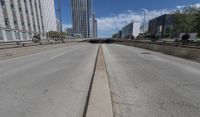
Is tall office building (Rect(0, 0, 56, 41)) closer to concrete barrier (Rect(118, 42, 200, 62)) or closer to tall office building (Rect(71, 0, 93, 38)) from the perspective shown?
concrete barrier (Rect(118, 42, 200, 62))

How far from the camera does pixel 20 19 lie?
41.4m

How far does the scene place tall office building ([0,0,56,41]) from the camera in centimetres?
3477

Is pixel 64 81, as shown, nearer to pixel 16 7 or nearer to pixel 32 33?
pixel 16 7

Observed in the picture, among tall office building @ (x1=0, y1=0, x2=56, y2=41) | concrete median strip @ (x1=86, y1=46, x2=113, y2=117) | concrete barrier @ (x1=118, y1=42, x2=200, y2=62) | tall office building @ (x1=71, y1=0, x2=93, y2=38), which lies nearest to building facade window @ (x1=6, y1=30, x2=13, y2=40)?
tall office building @ (x1=0, y1=0, x2=56, y2=41)

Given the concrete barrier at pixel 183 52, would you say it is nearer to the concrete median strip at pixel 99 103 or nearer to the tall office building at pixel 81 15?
the concrete median strip at pixel 99 103

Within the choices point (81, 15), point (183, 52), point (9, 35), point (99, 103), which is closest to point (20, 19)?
point (9, 35)

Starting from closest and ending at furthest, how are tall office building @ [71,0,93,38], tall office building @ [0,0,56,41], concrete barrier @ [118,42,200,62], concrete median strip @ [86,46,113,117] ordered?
concrete median strip @ [86,46,113,117]
concrete barrier @ [118,42,200,62]
tall office building @ [0,0,56,41]
tall office building @ [71,0,93,38]

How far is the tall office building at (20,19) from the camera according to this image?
114ft

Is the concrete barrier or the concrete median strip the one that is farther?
the concrete barrier

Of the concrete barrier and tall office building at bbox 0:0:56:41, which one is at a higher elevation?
tall office building at bbox 0:0:56:41

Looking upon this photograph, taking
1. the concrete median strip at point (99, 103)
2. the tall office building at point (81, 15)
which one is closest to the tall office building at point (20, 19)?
the concrete median strip at point (99, 103)

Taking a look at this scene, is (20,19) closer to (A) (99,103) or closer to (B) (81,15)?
(A) (99,103)

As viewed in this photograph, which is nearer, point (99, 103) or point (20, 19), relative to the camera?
point (99, 103)

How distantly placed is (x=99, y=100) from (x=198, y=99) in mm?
2653
